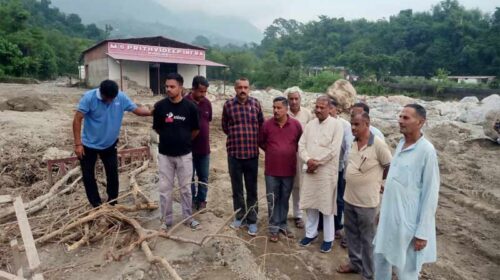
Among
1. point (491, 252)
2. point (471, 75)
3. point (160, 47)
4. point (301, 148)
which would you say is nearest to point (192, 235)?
point (301, 148)

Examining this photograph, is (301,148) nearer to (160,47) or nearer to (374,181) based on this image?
(374,181)

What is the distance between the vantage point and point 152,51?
2508 centimetres

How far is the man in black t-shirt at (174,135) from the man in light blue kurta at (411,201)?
2052mm

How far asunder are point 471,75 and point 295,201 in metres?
47.8

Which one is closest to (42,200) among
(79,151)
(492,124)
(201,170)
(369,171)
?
(79,151)

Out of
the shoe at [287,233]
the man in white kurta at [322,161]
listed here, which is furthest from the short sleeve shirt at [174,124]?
the shoe at [287,233]

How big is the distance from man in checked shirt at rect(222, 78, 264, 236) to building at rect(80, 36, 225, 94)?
20.0 meters

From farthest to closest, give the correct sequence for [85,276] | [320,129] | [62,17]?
[62,17], [320,129], [85,276]

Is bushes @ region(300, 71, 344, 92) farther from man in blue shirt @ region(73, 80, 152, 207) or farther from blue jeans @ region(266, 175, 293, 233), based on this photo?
man in blue shirt @ region(73, 80, 152, 207)

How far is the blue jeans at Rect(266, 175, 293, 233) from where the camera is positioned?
Result: 13.5 feet

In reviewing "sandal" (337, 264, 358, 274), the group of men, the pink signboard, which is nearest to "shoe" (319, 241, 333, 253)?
the group of men

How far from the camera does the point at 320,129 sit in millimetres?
3873

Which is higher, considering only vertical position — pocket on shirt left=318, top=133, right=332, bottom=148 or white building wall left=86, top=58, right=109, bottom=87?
white building wall left=86, top=58, right=109, bottom=87

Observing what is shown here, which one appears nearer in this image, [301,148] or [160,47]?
[301,148]
